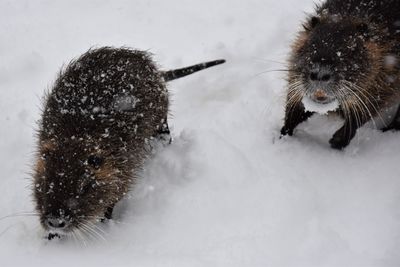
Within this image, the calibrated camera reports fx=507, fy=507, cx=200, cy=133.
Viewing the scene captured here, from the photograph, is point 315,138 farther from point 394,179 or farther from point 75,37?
point 75,37

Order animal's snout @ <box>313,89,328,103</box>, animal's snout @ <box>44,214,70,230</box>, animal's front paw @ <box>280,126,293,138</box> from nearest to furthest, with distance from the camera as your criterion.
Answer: animal's snout @ <box>44,214,70,230</box>, animal's snout @ <box>313,89,328,103</box>, animal's front paw @ <box>280,126,293,138</box>

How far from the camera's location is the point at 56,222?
2.81 meters

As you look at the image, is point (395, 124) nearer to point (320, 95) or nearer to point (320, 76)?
point (320, 95)

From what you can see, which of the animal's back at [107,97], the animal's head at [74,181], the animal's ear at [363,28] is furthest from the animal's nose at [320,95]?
the animal's head at [74,181]

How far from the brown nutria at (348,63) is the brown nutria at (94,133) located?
3.28ft

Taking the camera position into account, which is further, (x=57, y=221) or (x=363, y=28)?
(x=363, y=28)

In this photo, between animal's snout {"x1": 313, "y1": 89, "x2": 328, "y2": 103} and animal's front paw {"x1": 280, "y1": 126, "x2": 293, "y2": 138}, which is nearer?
animal's snout {"x1": 313, "y1": 89, "x2": 328, "y2": 103}

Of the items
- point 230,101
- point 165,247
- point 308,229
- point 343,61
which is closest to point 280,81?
point 230,101

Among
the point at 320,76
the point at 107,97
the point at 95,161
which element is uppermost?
the point at 320,76

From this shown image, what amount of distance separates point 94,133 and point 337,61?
153cm

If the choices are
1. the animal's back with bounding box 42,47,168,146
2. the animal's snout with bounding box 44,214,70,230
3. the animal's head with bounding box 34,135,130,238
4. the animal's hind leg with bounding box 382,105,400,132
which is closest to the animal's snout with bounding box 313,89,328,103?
the animal's hind leg with bounding box 382,105,400,132

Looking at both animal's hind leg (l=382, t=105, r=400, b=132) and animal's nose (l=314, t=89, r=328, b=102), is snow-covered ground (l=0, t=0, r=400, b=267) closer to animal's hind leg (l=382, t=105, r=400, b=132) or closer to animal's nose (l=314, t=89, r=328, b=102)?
animal's hind leg (l=382, t=105, r=400, b=132)

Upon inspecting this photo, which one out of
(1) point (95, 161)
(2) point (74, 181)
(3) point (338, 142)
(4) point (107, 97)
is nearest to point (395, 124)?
(3) point (338, 142)

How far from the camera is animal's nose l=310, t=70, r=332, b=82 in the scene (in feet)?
9.87
